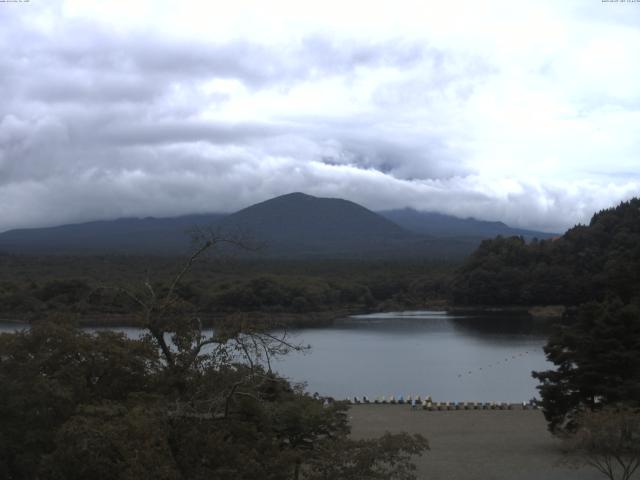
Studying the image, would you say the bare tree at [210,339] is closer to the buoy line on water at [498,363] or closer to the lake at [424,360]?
the lake at [424,360]

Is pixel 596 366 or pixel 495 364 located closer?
pixel 596 366

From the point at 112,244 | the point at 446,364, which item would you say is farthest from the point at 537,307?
the point at 112,244

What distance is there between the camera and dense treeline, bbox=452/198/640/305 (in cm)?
5575

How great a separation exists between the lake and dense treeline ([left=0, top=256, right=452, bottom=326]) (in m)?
4.69

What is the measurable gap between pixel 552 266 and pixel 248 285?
23320 mm

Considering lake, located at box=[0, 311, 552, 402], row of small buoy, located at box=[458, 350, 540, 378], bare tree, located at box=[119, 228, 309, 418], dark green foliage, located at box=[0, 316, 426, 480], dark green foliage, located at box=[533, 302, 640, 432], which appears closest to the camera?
dark green foliage, located at box=[0, 316, 426, 480]

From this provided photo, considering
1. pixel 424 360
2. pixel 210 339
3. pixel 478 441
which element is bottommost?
pixel 424 360

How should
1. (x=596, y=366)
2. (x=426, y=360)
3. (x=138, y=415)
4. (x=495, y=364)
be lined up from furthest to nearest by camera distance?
(x=426, y=360) < (x=495, y=364) < (x=596, y=366) < (x=138, y=415)

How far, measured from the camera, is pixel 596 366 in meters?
14.0

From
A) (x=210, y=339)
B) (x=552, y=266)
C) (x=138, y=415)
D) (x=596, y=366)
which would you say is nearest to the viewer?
(x=138, y=415)

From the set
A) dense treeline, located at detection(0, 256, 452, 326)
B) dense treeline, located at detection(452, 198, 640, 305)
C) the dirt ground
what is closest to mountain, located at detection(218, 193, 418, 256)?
dense treeline, located at detection(0, 256, 452, 326)

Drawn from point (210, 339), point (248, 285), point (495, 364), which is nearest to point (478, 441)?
point (210, 339)

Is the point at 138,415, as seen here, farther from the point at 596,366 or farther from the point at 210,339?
the point at 596,366

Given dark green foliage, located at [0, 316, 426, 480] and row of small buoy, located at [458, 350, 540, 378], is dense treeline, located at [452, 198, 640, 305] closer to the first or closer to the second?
row of small buoy, located at [458, 350, 540, 378]
